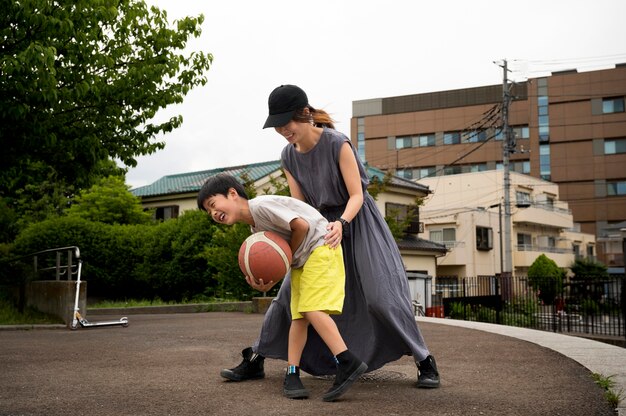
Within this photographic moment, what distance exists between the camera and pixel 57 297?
36.8ft

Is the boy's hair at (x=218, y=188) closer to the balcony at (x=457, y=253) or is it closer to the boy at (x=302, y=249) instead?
the boy at (x=302, y=249)

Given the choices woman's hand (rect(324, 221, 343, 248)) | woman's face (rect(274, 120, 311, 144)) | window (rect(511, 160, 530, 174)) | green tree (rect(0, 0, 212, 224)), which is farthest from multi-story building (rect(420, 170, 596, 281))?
woman's hand (rect(324, 221, 343, 248))

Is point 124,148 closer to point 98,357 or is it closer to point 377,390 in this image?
point 98,357

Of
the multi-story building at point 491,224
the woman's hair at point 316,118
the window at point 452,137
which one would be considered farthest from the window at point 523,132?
the woman's hair at point 316,118

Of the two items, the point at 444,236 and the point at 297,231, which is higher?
the point at 444,236

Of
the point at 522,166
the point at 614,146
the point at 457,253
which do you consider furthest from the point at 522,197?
the point at 614,146

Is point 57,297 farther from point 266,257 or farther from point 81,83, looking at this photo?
point 266,257

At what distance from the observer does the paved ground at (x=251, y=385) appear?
3.46m

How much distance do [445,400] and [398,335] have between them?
0.55 metres

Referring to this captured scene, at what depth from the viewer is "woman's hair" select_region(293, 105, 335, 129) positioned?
412 cm

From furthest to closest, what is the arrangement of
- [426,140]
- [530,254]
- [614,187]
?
1. [426,140]
2. [614,187]
3. [530,254]

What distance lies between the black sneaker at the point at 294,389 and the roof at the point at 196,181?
2943 centimetres

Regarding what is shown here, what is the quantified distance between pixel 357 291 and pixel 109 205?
27748 mm

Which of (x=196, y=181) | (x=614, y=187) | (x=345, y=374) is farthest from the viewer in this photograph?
(x=614, y=187)
